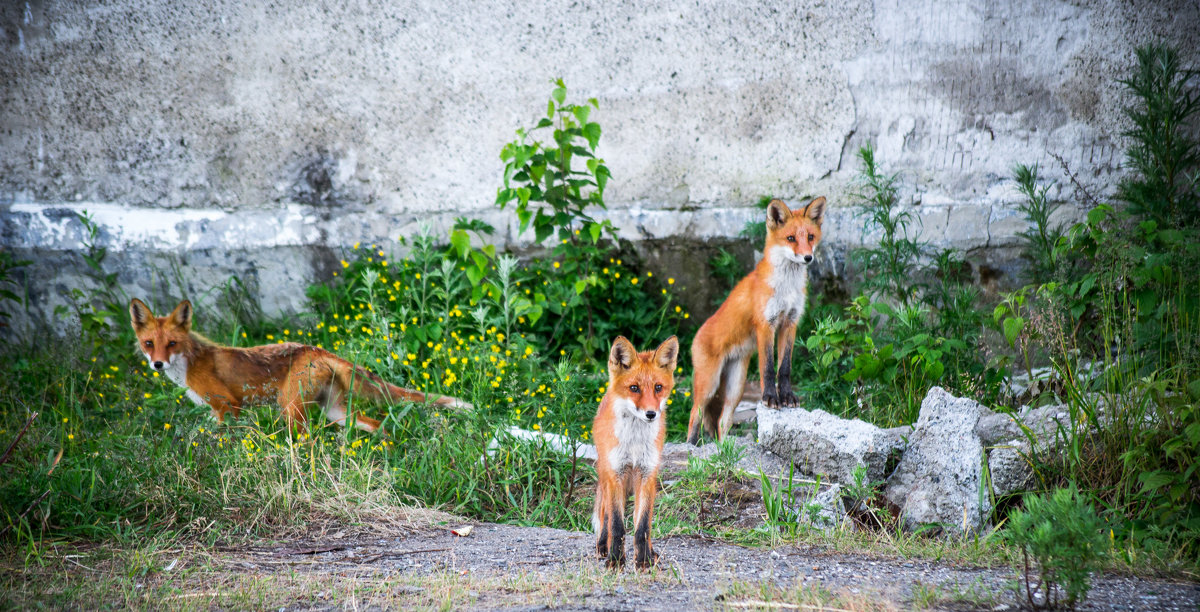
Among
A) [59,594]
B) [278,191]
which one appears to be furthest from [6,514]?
[278,191]

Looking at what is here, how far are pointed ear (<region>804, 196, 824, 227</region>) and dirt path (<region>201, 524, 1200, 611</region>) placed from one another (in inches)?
73.4

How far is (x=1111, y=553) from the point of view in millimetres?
3641

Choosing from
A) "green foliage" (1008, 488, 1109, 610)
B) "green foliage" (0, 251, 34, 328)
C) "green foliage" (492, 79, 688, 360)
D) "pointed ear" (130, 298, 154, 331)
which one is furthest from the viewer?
"green foliage" (0, 251, 34, 328)

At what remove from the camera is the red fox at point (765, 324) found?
4680 millimetres

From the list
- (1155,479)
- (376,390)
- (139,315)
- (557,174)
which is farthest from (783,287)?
(139,315)

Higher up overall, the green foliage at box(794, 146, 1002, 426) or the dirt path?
the green foliage at box(794, 146, 1002, 426)

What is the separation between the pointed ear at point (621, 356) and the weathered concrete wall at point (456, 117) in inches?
157

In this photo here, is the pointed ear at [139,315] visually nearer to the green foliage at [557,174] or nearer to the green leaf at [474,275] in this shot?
the green leaf at [474,275]

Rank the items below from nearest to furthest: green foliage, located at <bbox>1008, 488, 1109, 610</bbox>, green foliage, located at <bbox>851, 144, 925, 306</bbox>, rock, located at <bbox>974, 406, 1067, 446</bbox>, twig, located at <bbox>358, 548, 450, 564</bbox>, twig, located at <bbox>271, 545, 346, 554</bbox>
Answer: green foliage, located at <bbox>1008, 488, 1109, 610</bbox> < twig, located at <bbox>358, 548, 450, 564</bbox> < twig, located at <bbox>271, 545, 346, 554</bbox> < rock, located at <bbox>974, 406, 1067, 446</bbox> < green foliage, located at <bbox>851, 144, 925, 306</bbox>

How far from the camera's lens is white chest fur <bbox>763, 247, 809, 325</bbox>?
4.72 metres

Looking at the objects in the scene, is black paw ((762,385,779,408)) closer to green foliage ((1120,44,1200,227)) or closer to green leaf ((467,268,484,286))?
green leaf ((467,268,484,286))

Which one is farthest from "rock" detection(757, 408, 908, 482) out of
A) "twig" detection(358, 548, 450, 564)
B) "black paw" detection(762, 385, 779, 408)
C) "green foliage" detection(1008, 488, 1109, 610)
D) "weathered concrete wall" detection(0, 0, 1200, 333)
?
"weathered concrete wall" detection(0, 0, 1200, 333)

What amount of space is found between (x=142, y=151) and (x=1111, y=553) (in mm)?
7851

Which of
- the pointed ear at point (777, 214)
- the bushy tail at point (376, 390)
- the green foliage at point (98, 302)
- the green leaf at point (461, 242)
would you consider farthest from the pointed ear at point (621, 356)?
the green foliage at point (98, 302)
